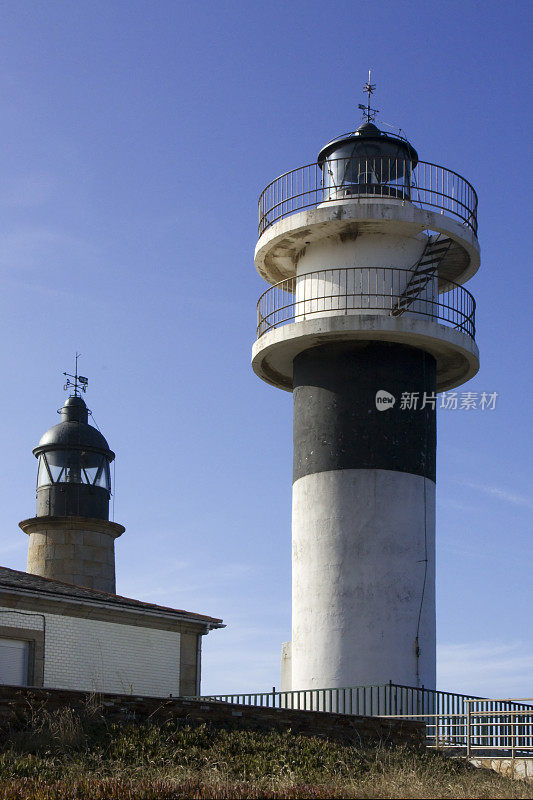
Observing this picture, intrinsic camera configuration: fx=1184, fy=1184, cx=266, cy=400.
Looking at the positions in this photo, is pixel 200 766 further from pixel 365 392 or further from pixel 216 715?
pixel 365 392

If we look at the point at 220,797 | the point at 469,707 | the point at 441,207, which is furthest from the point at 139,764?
the point at 441,207

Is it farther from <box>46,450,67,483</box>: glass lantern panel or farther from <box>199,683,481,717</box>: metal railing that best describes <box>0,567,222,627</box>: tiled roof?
<box>46,450,67,483</box>: glass lantern panel

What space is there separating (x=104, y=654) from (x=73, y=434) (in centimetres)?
1519

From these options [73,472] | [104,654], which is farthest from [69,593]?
[73,472]

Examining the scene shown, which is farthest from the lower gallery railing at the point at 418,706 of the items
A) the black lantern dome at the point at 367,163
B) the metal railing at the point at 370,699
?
the black lantern dome at the point at 367,163

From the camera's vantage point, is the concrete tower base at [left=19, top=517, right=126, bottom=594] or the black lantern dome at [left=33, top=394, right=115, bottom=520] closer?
the concrete tower base at [left=19, top=517, right=126, bottom=594]

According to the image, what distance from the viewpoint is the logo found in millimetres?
25031

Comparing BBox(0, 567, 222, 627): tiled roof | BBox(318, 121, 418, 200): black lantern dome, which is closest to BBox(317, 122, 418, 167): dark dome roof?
BBox(318, 121, 418, 200): black lantern dome

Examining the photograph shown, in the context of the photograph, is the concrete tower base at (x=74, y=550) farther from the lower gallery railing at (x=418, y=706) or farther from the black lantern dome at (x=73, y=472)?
the lower gallery railing at (x=418, y=706)

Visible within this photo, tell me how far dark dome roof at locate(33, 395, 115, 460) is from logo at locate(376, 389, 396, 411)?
48.9ft

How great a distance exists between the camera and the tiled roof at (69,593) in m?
22.4

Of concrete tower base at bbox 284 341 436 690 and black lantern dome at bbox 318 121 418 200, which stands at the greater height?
black lantern dome at bbox 318 121 418 200

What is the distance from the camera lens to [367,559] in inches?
952

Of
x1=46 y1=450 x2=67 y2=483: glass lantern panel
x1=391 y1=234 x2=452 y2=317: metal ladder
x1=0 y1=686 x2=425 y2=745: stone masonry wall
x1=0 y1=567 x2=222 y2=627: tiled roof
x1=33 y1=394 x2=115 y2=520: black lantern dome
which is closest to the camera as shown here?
x1=0 y1=686 x2=425 y2=745: stone masonry wall
